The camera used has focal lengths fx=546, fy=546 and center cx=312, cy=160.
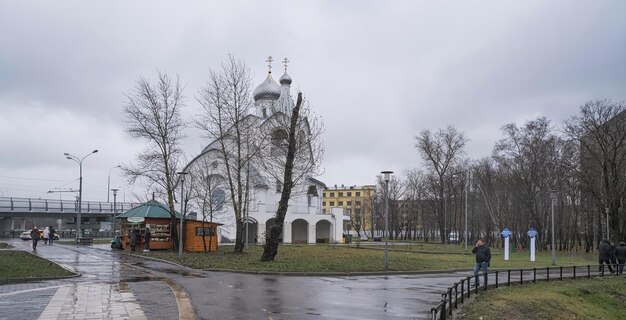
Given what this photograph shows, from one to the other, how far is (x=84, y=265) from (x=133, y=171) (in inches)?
546

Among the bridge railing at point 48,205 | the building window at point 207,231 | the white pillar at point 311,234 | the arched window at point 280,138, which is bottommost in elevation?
the white pillar at point 311,234

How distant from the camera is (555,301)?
1858 centimetres

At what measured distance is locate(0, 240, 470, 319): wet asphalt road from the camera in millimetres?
12047

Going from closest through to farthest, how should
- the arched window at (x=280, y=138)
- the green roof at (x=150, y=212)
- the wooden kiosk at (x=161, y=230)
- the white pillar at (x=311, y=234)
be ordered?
the arched window at (x=280, y=138) < the wooden kiosk at (x=161, y=230) < the green roof at (x=150, y=212) < the white pillar at (x=311, y=234)

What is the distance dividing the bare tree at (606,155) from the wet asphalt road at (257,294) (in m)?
32.0

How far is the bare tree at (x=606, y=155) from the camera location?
1850 inches

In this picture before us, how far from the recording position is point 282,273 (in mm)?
21531

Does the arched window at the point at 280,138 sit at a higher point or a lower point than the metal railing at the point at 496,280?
higher

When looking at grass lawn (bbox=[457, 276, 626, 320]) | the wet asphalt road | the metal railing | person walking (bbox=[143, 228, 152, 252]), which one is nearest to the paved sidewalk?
the wet asphalt road

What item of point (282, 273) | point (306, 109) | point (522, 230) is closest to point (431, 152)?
point (522, 230)

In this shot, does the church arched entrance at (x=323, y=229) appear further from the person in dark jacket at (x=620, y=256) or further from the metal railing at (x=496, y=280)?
the person in dark jacket at (x=620, y=256)

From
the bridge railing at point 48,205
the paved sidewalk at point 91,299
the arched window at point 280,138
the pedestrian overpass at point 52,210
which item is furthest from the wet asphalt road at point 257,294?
the bridge railing at point 48,205

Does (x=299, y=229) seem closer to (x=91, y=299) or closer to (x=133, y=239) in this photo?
(x=133, y=239)

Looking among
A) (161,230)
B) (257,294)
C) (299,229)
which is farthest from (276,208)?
(257,294)
